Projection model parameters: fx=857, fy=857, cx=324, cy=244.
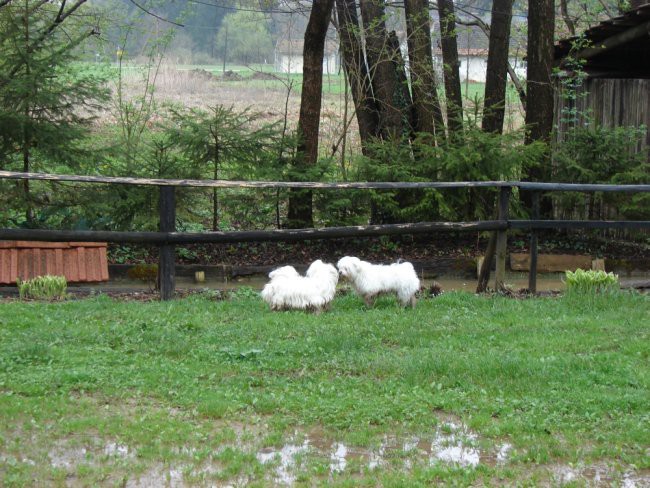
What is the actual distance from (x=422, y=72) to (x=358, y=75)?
1280 mm

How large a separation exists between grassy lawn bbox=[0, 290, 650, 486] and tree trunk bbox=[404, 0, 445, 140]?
8.46 m

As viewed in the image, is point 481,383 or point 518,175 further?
Result: point 518,175

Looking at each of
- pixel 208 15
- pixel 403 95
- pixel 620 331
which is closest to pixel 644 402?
pixel 620 331

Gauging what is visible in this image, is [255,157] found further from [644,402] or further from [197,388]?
[644,402]

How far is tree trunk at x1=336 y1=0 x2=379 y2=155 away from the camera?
1719 cm

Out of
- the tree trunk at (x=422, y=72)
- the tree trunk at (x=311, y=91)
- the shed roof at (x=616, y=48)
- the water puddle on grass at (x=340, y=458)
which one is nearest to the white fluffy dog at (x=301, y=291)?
the water puddle on grass at (x=340, y=458)

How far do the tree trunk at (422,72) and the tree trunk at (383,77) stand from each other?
42 cm

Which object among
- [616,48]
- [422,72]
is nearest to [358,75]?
[422,72]

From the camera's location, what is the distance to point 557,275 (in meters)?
15.1

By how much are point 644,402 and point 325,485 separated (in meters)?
2.73

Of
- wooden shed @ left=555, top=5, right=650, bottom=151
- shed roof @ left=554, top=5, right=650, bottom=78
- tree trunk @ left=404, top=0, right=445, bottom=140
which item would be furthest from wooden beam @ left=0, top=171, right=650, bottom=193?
tree trunk @ left=404, top=0, right=445, bottom=140

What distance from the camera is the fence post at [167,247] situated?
34.7 feet

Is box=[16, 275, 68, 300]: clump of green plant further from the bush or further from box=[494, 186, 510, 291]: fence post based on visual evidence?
the bush

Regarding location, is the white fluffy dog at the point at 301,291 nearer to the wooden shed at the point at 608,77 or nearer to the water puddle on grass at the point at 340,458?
the water puddle on grass at the point at 340,458
